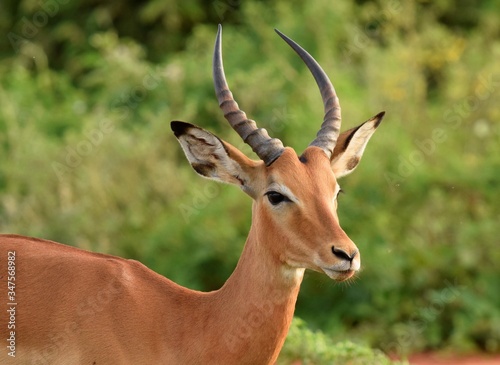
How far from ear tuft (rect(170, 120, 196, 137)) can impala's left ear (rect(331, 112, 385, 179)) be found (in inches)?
33.2

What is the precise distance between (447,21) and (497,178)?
23.4 ft

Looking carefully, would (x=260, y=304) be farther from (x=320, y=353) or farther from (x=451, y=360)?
(x=451, y=360)

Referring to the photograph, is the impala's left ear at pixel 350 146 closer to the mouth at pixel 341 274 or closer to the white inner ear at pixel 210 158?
the white inner ear at pixel 210 158

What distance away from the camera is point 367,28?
14.9m

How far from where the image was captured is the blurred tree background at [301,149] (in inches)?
375

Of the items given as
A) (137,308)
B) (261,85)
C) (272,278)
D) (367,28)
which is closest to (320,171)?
(272,278)

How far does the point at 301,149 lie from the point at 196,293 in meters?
5.03

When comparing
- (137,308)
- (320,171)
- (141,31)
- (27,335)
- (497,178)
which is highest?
(141,31)

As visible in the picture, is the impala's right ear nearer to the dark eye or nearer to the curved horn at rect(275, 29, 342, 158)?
the dark eye

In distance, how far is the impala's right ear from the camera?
5.40 m

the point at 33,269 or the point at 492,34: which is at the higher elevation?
the point at 492,34

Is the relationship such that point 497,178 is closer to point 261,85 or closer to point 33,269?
point 261,85

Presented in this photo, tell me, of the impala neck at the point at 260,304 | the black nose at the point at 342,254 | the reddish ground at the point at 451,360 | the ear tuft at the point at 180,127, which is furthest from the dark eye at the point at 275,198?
the reddish ground at the point at 451,360

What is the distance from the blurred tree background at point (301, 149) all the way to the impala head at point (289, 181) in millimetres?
2212
